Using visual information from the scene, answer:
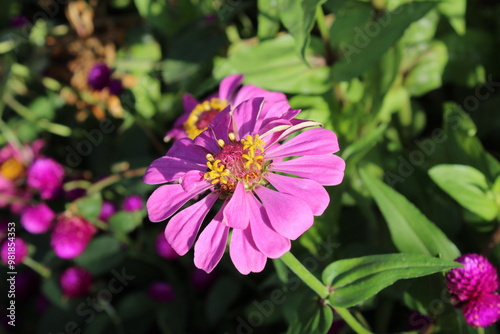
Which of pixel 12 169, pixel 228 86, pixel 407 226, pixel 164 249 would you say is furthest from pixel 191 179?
pixel 12 169

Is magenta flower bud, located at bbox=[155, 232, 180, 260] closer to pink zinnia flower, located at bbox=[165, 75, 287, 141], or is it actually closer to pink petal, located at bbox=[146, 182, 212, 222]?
pink zinnia flower, located at bbox=[165, 75, 287, 141]

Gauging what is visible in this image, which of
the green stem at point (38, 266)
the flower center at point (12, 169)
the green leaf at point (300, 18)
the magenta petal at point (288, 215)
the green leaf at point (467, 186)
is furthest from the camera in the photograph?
the flower center at point (12, 169)

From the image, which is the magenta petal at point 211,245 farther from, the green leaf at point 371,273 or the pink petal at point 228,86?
the pink petal at point 228,86

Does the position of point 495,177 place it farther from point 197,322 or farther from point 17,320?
point 17,320

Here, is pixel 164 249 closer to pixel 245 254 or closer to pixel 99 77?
pixel 99 77

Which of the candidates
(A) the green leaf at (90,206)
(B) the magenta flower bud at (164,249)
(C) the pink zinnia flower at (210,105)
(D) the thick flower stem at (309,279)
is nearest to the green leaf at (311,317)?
(D) the thick flower stem at (309,279)

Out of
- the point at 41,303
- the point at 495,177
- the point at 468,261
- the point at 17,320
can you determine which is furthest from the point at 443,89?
the point at 17,320
